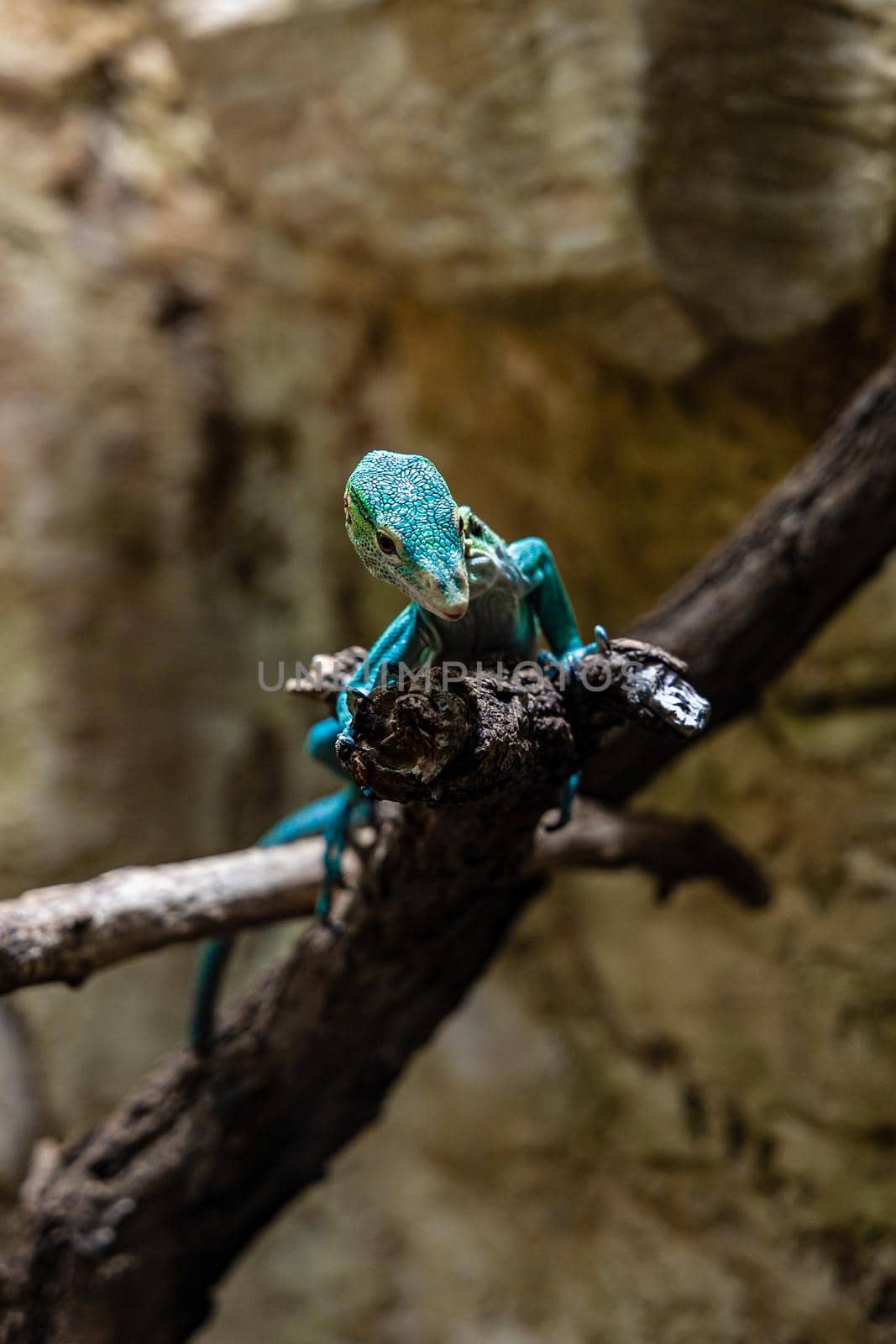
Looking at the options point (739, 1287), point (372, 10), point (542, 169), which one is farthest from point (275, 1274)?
point (372, 10)

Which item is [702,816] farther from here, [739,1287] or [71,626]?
[71,626]

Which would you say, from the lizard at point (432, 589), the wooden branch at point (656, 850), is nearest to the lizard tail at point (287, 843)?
the lizard at point (432, 589)

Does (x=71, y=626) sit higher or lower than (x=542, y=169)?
lower

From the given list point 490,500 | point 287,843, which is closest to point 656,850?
point 287,843

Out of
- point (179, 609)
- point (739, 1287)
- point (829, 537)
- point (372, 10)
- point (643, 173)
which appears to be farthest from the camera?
point (179, 609)

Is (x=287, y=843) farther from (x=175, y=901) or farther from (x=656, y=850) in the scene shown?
(x=656, y=850)

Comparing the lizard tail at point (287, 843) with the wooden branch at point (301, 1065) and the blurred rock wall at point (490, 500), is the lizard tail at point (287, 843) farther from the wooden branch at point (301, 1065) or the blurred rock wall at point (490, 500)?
the blurred rock wall at point (490, 500)

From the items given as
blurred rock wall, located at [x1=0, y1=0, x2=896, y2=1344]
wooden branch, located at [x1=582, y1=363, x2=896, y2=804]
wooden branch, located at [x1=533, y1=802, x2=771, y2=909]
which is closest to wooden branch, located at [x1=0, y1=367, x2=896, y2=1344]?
wooden branch, located at [x1=582, y1=363, x2=896, y2=804]
